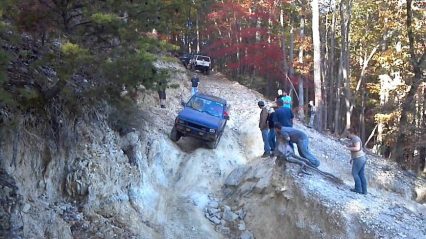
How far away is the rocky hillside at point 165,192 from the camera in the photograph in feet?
28.5

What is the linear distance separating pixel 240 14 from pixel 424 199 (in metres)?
19.7

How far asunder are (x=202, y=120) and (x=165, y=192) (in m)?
2.78

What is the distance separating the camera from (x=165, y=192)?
13445 millimetres

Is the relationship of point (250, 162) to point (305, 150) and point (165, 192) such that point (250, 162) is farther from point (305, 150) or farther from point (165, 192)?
point (165, 192)

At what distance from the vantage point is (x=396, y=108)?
27.4 meters

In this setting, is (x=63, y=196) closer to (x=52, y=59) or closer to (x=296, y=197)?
(x=52, y=59)

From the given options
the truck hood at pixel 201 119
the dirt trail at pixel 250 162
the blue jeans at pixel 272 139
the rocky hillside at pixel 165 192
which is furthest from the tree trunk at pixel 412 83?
the truck hood at pixel 201 119

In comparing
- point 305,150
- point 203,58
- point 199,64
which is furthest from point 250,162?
point 203,58

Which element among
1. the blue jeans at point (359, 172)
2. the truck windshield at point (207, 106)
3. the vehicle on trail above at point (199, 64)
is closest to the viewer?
the blue jeans at point (359, 172)

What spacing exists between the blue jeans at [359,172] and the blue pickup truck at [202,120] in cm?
481

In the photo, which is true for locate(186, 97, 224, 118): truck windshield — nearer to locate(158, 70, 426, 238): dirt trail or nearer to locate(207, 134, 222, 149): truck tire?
locate(207, 134, 222, 149): truck tire

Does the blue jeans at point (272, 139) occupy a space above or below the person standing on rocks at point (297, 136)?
below

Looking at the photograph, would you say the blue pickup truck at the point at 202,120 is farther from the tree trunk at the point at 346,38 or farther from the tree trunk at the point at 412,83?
the tree trunk at the point at 346,38

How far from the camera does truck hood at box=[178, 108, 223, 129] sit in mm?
14820
